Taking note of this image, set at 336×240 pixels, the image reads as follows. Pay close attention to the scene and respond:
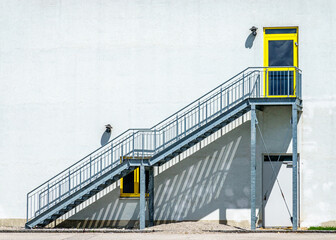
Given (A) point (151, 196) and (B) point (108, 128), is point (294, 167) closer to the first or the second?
(A) point (151, 196)

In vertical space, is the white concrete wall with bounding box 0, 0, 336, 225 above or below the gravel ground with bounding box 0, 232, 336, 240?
above

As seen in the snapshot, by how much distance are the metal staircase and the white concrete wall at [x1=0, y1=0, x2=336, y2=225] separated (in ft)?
1.13

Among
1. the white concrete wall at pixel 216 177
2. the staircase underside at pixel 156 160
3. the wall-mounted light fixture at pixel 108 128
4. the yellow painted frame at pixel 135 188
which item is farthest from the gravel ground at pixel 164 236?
the wall-mounted light fixture at pixel 108 128

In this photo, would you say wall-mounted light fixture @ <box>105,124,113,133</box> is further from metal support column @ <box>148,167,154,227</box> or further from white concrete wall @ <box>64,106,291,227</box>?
white concrete wall @ <box>64,106,291,227</box>

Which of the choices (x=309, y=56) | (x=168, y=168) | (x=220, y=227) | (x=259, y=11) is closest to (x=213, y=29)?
(x=259, y=11)

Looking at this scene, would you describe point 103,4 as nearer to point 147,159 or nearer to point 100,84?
point 100,84

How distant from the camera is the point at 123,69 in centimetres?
2442

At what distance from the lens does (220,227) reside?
22.9 metres

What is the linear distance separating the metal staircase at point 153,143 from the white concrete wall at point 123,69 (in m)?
0.34

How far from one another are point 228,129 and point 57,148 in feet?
19.1

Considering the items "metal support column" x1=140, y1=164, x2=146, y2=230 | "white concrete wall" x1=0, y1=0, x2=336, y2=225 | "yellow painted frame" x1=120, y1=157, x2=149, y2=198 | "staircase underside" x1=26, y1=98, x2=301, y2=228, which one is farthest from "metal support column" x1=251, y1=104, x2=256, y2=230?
"yellow painted frame" x1=120, y1=157, x2=149, y2=198

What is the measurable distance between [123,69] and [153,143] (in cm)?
274

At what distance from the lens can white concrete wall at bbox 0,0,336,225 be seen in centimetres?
2352

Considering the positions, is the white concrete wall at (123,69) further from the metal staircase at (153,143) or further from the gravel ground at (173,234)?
the gravel ground at (173,234)
